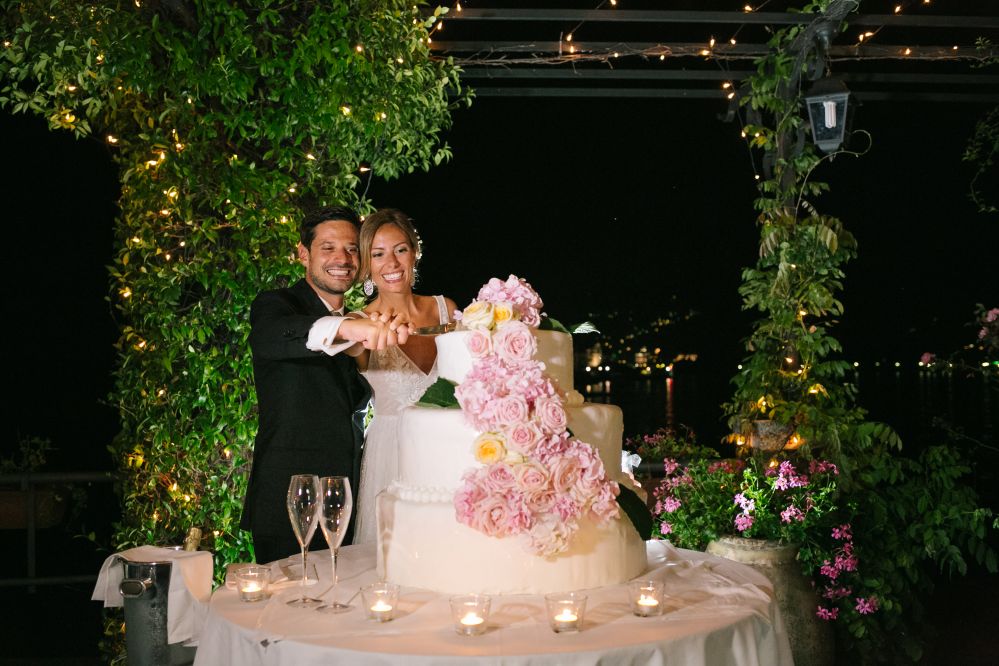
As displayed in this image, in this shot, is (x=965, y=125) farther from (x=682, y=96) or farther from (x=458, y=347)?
(x=458, y=347)

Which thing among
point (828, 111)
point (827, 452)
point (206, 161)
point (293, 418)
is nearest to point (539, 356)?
point (293, 418)

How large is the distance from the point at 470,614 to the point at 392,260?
2425mm

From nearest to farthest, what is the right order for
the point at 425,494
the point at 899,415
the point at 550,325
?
1. the point at 425,494
2. the point at 550,325
3. the point at 899,415

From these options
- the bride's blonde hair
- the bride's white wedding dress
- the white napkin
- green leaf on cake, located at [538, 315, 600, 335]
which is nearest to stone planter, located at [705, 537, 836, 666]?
the bride's white wedding dress

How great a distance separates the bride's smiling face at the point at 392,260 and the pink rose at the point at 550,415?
1.99 metres

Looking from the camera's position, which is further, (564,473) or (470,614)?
(564,473)

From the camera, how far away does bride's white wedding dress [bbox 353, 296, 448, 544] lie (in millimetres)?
4094

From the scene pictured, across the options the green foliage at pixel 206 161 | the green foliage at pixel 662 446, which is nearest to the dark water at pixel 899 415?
the green foliage at pixel 662 446

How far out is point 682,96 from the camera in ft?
26.8

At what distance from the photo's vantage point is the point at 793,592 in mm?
5117

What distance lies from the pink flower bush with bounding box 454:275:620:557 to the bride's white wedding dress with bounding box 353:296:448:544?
5.40 ft

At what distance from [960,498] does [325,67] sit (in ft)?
14.4

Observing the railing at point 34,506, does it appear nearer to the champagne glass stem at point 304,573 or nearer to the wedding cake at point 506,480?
the champagne glass stem at point 304,573

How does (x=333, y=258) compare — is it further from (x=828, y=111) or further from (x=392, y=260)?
(x=828, y=111)
